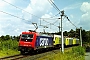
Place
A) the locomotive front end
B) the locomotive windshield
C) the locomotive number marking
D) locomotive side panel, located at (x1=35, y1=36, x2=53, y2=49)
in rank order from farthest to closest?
the locomotive number marking < locomotive side panel, located at (x1=35, y1=36, x2=53, y2=49) < the locomotive windshield < the locomotive front end

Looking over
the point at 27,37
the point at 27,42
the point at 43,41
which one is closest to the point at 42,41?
the point at 43,41

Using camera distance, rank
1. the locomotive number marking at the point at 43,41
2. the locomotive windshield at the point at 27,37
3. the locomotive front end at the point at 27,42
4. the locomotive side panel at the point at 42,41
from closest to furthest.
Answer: the locomotive front end at the point at 27,42, the locomotive windshield at the point at 27,37, the locomotive side panel at the point at 42,41, the locomotive number marking at the point at 43,41

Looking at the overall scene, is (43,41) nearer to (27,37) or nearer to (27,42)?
(27,37)

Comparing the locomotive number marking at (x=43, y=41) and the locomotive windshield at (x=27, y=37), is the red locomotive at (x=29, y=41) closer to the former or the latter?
the locomotive windshield at (x=27, y=37)

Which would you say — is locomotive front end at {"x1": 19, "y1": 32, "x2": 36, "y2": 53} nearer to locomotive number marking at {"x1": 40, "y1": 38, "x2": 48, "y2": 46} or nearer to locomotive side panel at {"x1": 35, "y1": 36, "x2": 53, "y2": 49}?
locomotive side panel at {"x1": 35, "y1": 36, "x2": 53, "y2": 49}

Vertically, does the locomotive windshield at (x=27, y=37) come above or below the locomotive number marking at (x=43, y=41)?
above

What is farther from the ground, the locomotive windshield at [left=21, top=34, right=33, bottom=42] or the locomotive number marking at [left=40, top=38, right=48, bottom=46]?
the locomotive windshield at [left=21, top=34, right=33, bottom=42]

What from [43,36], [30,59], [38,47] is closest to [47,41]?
[43,36]

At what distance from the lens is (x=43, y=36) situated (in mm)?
29359

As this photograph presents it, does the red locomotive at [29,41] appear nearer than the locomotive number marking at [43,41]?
Yes

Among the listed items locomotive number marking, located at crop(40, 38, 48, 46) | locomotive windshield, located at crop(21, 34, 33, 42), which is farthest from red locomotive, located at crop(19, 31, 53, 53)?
locomotive number marking, located at crop(40, 38, 48, 46)

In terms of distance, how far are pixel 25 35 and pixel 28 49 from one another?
2047 millimetres

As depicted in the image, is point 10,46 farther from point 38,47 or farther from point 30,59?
point 30,59

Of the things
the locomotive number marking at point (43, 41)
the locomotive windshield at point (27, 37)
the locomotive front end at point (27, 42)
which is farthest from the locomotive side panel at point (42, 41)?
the locomotive windshield at point (27, 37)
